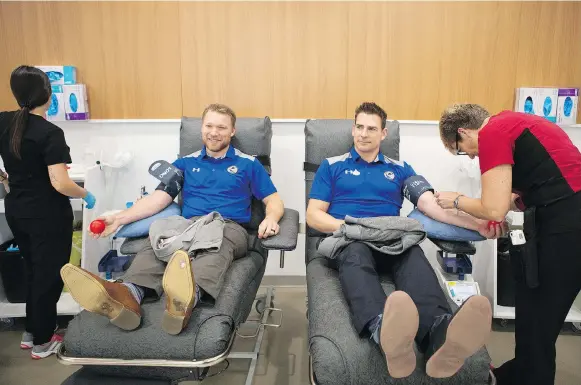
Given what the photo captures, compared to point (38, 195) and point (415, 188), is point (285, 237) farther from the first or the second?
point (38, 195)

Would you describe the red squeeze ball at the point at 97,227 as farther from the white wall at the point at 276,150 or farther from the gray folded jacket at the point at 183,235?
the white wall at the point at 276,150

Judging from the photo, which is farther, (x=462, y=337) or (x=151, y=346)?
(x=151, y=346)

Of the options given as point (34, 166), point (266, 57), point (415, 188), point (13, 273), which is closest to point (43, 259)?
point (34, 166)

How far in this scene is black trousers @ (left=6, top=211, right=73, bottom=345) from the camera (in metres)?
2.07

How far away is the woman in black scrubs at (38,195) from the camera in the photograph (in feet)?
6.27

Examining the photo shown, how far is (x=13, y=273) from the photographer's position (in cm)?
253

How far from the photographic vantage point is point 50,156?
192cm

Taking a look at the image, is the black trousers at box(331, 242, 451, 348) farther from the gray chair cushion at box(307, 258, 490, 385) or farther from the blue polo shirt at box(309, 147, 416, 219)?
the blue polo shirt at box(309, 147, 416, 219)

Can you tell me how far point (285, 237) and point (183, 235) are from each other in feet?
1.41

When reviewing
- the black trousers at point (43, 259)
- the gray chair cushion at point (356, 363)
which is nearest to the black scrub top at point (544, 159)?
the gray chair cushion at point (356, 363)

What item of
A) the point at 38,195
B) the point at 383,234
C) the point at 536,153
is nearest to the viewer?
the point at 536,153

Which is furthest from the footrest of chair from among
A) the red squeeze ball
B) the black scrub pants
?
the red squeeze ball

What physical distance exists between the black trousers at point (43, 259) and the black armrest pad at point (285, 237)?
3.41ft

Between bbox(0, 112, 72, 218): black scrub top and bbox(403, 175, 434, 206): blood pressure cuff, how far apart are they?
5.18 feet
